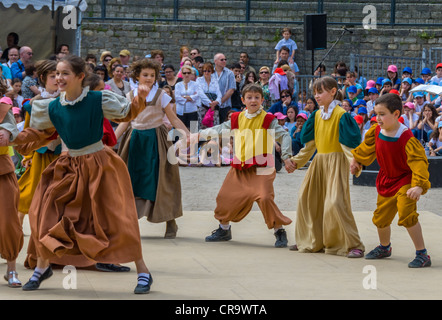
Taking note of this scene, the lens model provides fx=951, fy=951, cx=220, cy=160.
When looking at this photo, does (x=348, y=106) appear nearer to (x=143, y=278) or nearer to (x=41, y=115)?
(x=41, y=115)

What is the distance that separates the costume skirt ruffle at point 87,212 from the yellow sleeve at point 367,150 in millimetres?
2387

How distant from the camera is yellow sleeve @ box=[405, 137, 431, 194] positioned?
25.5 ft

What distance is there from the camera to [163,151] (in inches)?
371

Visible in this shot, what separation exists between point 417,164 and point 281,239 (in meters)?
1.77

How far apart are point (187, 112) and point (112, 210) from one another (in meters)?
9.94

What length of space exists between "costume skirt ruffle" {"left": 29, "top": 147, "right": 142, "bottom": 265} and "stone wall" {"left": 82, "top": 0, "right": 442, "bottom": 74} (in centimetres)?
1568

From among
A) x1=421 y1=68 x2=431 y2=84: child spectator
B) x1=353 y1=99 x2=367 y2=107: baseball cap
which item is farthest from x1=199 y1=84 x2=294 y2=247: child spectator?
x1=421 y1=68 x2=431 y2=84: child spectator

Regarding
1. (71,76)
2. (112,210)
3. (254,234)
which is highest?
(71,76)

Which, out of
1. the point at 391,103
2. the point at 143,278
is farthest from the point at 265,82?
the point at 143,278

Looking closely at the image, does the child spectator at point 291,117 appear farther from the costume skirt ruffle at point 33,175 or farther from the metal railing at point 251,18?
the costume skirt ruffle at point 33,175

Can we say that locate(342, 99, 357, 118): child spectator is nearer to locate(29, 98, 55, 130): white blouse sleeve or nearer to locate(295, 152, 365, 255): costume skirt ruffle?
locate(295, 152, 365, 255): costume skirt ruffle

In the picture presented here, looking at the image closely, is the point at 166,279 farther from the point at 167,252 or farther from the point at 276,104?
the point at 276,104

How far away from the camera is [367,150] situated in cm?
827

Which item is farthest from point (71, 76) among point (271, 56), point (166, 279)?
point (271, 56)
